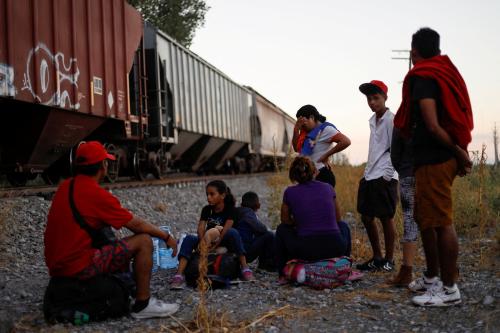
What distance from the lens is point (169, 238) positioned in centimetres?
356

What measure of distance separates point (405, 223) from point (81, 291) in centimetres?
254

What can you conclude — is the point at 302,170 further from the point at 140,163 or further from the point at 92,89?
the point at 140,163

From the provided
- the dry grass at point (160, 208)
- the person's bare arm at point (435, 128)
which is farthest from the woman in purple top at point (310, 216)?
the dry grass at point (160, 208)

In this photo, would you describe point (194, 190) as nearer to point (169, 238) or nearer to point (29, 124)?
point (29, 124)

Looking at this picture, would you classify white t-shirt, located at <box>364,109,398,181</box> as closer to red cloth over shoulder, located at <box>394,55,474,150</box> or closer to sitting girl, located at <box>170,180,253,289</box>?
red cloth over shoulder, located at <box>394,55,474,150</box>

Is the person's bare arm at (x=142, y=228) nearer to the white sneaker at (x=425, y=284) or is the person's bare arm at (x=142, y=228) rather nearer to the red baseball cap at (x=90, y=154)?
the red baseball cap at (x=90, y=154)

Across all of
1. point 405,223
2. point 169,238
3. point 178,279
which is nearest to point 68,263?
point 169,238

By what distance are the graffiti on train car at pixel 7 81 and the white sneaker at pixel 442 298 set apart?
5700 millimetres

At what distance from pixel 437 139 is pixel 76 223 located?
2.41m

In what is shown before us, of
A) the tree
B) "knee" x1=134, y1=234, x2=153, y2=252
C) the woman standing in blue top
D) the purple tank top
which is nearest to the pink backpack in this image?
the purple tank top

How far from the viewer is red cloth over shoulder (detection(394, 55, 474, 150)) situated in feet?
11.0

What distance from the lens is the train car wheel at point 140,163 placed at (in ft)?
38.0

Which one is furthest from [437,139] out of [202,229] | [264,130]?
[264,130]

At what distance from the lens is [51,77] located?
770 centimetres
